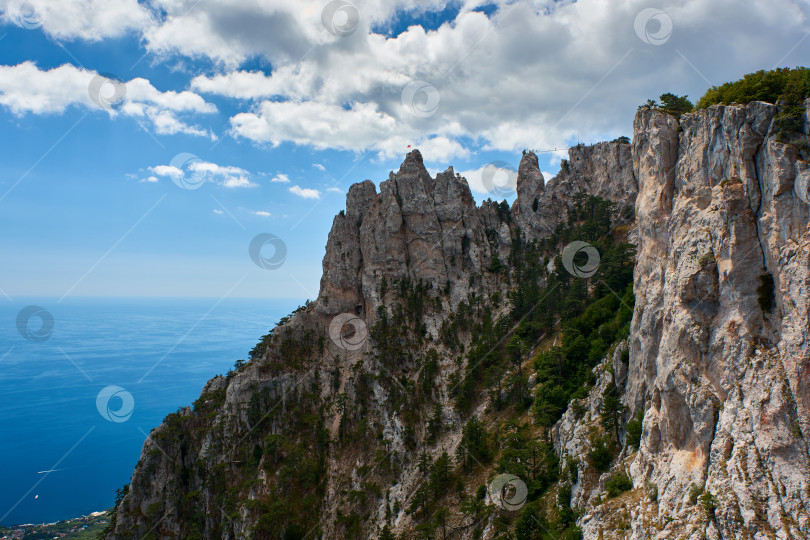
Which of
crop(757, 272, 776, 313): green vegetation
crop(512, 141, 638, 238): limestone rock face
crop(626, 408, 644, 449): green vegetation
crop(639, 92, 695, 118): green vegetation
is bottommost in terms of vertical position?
crop(626, 408, 644, 449): green vegetation

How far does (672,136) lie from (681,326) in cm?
1760

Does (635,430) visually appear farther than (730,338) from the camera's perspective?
Yes

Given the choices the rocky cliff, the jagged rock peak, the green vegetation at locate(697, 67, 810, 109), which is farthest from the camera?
the jagged rock peak

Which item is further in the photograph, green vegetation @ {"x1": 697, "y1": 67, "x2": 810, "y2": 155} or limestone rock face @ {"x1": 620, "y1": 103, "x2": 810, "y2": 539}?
green vegetation @ {"x1": 697, "y1": 67, "x2": 810, "y2": 155}

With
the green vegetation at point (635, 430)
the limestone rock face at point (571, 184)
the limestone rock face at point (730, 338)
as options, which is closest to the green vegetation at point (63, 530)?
the green vegetation at point (635, 430)

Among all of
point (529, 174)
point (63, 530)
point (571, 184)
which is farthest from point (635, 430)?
point (63, 530)

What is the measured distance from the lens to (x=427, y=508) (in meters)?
50.8

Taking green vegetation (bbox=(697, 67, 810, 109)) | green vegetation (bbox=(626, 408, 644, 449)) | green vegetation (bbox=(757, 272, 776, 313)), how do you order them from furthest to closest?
green vegetation (bbox=(626, 408, 644, 449))
green vegetation (bbox=(697, 67, 810, 109))
green vegetation (bbox=(757, 272, 776, 313))

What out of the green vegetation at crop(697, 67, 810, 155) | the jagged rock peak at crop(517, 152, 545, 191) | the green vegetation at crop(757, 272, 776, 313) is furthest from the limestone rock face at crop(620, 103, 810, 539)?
the jagged rock peak at crop(517, 152, 545, 191)

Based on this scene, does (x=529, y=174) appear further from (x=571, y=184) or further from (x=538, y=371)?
(x=538, y=371)

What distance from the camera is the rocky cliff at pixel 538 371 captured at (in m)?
22.4

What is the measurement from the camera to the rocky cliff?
73.5 feet

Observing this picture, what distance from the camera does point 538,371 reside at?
55.7 m

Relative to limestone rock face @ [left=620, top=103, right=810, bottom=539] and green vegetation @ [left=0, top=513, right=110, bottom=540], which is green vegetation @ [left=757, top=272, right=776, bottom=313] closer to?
limestone rock face @ [left=620, top=103, right=810, bottom=539]
